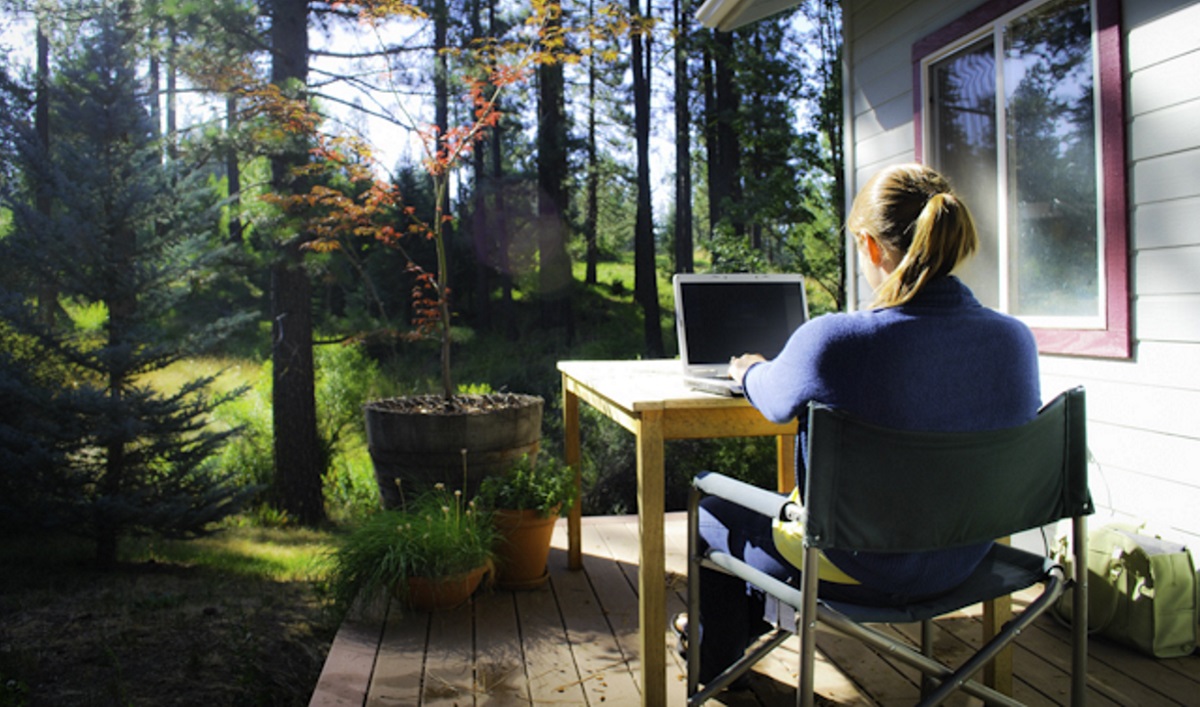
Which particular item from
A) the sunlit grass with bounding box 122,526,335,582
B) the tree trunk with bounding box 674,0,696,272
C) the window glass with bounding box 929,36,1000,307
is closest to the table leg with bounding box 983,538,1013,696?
the window glass with bounding box 929,36,1000,307

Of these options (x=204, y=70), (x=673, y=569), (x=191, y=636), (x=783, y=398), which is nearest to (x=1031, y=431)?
(x=783, y=398)

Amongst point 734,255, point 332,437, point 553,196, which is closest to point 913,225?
point 734,255

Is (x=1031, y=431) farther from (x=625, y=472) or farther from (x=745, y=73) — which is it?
(x=745, y=73)

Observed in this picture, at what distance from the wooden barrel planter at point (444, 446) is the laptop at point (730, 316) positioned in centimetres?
137

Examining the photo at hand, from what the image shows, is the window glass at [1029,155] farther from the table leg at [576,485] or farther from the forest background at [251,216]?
the forest background at [251,216]

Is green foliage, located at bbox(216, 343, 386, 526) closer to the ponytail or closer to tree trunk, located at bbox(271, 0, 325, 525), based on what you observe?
tree trunk, located at bbox(271, 0, 325, 525)

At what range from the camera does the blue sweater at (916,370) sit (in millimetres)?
1316

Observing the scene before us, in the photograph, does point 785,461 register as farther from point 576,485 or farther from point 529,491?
point 529,491

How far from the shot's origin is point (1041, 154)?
9.70 ft

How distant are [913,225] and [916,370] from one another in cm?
29

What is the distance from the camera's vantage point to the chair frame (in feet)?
4.17

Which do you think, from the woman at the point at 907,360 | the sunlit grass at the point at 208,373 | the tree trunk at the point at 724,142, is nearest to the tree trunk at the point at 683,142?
the tree trunk at the point at 724,142

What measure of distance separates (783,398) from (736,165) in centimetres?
1140

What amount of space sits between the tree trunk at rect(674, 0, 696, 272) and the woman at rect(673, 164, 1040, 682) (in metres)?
12.5
